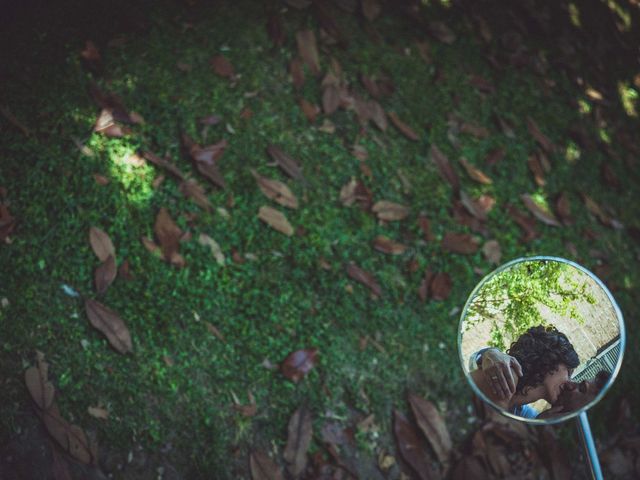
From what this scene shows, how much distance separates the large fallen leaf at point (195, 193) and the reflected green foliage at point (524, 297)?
1.42m

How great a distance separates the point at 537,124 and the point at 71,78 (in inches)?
113

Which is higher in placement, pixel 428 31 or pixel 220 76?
pixel 428 31

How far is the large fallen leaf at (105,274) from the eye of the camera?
2.24m

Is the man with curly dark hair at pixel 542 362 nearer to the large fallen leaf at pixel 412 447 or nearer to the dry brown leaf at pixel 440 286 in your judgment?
the large fallen leaf at pixel 412 447

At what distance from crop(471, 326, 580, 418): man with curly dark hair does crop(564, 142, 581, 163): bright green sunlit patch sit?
2.46 metres

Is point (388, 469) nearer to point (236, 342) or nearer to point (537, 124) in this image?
point (236, 342)

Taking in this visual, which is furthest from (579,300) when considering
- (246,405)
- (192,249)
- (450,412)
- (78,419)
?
(78,419)

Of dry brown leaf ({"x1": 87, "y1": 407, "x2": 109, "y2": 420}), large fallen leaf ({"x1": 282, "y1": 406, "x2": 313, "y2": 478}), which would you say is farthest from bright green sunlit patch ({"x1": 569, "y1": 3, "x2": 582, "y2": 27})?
dry brown leaf ({"x1": 87, "y1": 407, "x2": 109, "y2": 420})

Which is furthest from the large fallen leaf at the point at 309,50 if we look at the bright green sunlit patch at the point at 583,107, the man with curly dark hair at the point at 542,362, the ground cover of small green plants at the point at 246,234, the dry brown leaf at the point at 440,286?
the man with curly dark hair at the point at 542,362

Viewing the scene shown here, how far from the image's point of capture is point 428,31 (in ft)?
11.5

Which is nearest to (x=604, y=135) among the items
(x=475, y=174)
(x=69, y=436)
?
(x=475, y=174)

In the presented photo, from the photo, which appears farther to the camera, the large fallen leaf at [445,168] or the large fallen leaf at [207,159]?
the large fallen leaf at [445,168]

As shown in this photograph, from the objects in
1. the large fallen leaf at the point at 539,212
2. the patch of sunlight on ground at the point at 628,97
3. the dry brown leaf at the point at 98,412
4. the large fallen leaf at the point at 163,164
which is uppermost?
the patch of sunlight on ground at the point at 628,97

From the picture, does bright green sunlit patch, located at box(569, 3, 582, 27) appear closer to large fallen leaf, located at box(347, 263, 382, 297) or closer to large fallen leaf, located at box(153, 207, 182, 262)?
large fallen leaf, located at box(347, 263, 382, 297)
